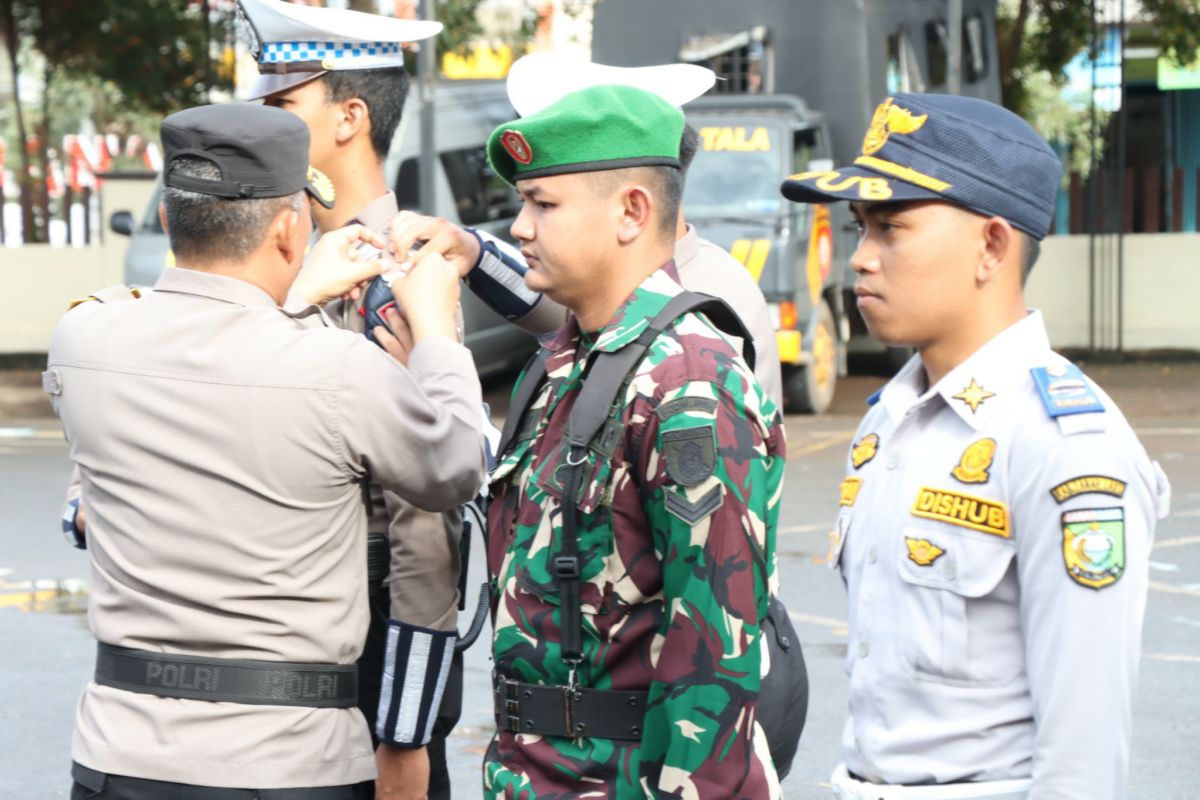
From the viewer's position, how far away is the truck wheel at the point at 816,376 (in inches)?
526

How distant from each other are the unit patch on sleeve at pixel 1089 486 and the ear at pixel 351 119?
174 centimetres

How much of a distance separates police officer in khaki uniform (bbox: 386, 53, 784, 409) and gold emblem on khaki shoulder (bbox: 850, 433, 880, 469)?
0.93ft

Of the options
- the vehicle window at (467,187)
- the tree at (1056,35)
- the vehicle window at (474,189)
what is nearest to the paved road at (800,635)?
the vehicle window at (467,187)

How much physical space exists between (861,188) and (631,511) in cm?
58

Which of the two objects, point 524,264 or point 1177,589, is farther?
point 1177,589

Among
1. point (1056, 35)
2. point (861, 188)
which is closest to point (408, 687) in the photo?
point (861, 188)

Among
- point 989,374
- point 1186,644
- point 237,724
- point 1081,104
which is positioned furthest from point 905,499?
point 1081,104

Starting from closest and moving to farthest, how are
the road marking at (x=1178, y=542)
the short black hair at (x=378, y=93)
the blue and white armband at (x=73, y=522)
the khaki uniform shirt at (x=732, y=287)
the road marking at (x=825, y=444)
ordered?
the blue and white armband at (x=73, y=522) < the short black hair at (x=378, y=93) < the khaki uniform shirt at (x=732, y=287) < the road marking at (x=1178, y=542) < the road marking at (x=825, y=444)

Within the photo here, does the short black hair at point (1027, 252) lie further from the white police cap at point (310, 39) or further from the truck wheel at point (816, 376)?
the truck wheel at point (816, 376)

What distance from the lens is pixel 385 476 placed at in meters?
2.67

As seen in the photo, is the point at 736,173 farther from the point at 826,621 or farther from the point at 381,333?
the point at 381,333

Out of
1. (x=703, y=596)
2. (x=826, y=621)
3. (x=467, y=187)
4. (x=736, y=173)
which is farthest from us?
(x=467, y=187)

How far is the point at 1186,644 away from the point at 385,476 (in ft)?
16.1

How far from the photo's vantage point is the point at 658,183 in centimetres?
256
